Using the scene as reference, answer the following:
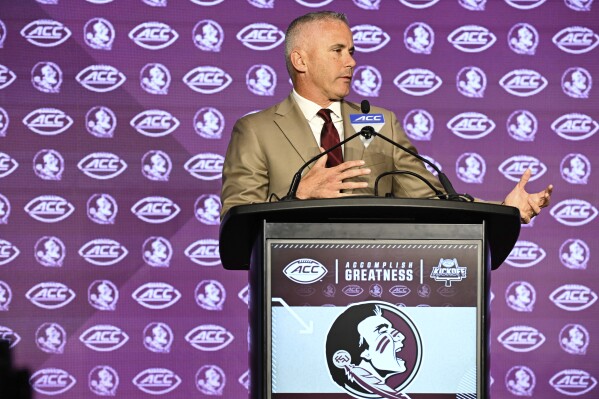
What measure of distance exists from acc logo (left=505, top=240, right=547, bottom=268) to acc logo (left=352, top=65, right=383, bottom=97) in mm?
1116

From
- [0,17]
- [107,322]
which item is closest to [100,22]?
[0,17]

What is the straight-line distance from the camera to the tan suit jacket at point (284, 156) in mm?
2549

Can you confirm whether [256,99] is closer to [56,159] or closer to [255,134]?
[56,159]

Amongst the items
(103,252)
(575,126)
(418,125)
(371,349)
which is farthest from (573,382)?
(371,349)

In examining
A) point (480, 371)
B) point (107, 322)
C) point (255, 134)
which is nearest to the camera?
point (480, 371)

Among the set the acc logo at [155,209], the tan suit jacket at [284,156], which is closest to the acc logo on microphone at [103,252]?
the acc logo at [155,209]

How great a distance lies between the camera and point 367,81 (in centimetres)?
476

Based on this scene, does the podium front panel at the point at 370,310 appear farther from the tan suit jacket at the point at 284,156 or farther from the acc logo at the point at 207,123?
the acc logo at the point at 207,123

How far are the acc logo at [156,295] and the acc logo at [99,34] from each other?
1.27m

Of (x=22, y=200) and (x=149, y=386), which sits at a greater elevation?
(x=22, y=200)

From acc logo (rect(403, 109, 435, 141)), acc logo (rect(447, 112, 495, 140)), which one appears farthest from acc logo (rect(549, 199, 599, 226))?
acc logo (rect(403, 109, 435, 141))

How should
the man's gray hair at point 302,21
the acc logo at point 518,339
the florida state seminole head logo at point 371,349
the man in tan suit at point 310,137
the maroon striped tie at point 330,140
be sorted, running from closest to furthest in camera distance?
the florida state seminole head logo at point 371,349
the man in tan suit at point 310,137
the maroon striped tie at point 330,140
the man's gray hair at point 302,21
the acc logo at point 518,339

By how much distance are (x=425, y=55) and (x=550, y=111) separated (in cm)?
74

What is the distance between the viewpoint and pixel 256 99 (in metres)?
4.72
